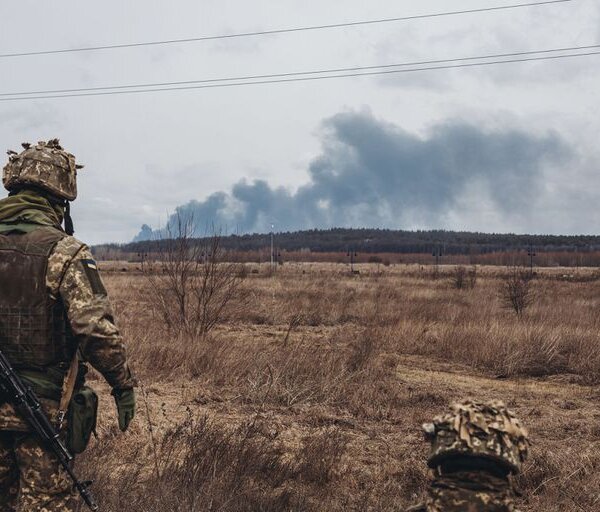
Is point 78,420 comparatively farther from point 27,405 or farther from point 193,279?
point 193,279

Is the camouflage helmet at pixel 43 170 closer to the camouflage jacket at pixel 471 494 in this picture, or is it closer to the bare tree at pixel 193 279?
the camouflage jacket at pixel 471 494

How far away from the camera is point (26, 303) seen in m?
2.87

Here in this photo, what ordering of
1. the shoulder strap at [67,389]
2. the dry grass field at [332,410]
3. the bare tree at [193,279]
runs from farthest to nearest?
the bare tree at [193,279] < the dry grass field at [332,410] < the shoulder strap at [67,389]

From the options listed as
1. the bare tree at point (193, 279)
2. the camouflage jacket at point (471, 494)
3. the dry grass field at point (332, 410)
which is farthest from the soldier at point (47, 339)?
the bare tree at point (193, 279)

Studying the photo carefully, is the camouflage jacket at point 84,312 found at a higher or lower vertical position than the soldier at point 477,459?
higher

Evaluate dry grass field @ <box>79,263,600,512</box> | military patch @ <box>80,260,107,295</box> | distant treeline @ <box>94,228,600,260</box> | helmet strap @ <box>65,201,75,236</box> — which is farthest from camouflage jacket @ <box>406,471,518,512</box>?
distant treeline @ <box>94,228,600,260</box>

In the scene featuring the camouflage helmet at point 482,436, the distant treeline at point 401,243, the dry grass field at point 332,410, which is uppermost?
the distant treeline at point 401,243

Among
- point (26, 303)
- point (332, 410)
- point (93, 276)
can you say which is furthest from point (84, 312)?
point (332, 410)

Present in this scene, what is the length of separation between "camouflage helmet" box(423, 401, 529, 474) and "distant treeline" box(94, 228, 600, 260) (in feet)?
386

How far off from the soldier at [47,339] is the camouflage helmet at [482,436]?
5.64 ft

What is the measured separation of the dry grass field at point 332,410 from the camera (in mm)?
4184

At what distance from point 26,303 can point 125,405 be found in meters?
0.64

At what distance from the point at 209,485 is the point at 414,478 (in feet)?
5.43

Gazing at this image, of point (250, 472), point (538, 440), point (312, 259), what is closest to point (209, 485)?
point (250, 472)
